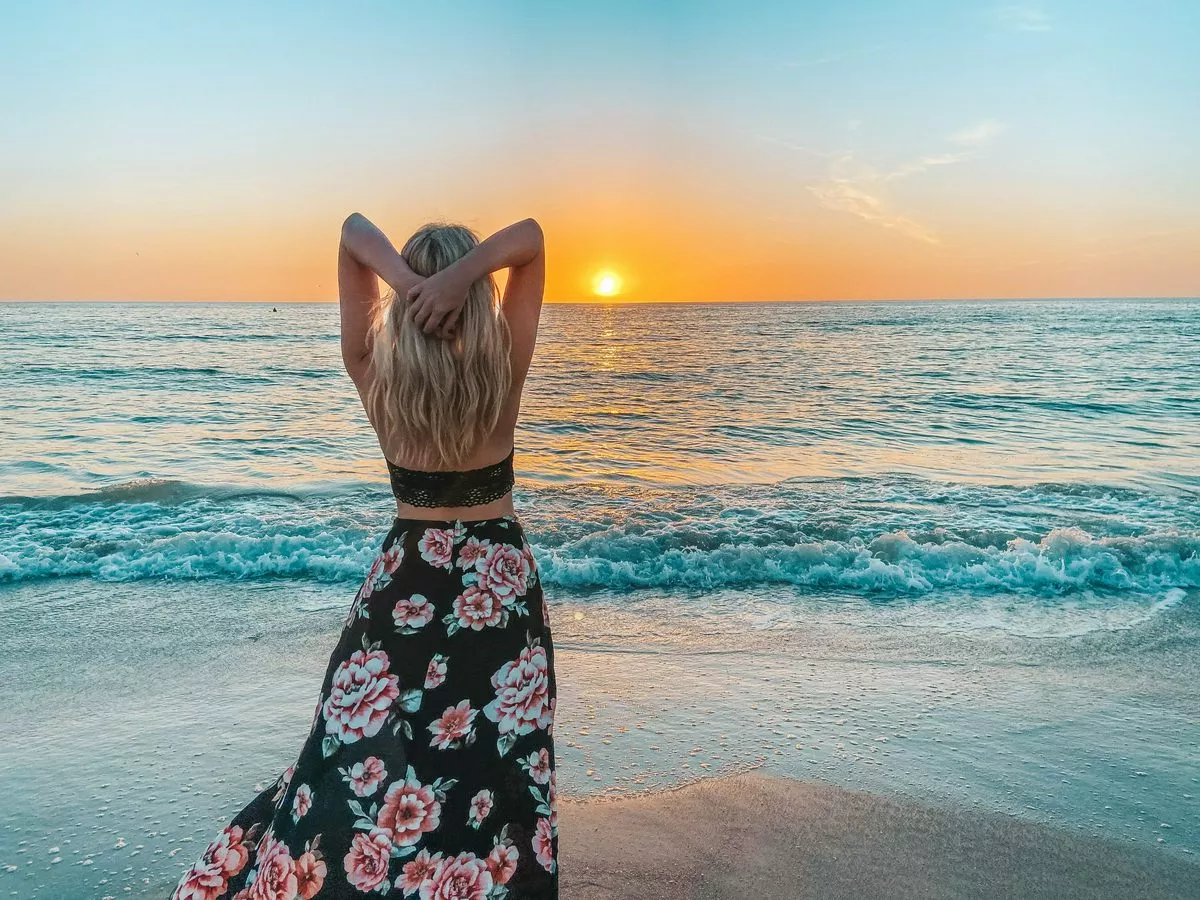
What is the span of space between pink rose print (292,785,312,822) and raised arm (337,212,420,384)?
1055 mm

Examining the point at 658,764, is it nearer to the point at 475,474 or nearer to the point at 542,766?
the point at 542,766

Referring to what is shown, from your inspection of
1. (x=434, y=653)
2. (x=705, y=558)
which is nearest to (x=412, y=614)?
(x=434, y=653)

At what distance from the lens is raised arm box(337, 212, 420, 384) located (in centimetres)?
215

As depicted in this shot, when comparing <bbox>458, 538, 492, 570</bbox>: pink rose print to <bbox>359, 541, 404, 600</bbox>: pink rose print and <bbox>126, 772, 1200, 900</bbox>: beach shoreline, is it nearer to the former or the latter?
<bbox>359, 541, 404, 600</bbox>: pink rose print

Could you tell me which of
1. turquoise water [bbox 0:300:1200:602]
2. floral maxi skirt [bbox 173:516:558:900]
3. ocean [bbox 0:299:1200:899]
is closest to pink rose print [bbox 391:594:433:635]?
floral maxi skirt [bbox 173:516:558:900]

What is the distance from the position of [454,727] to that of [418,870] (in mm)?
345

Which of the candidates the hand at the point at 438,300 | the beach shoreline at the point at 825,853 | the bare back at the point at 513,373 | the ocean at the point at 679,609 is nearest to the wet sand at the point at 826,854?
the beach shoreline at the point at 825,853

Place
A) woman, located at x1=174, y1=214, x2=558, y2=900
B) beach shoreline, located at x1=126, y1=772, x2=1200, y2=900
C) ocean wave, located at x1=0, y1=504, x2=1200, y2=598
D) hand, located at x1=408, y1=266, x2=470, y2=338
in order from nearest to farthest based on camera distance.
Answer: hand, located at x1=408, y1=266, x2=470, y2=338 → woman, located at x1=174, y1=214, x2=558, y2=900 → beach shoreline, located at x1=126, y1=772, x2=1200, y2=900 → ocean wave, located at x1=0, y1=504, x2=1200, y2=598

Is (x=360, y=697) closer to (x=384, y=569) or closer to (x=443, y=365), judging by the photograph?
(x=384, y=569)

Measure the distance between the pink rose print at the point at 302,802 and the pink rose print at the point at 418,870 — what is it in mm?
292

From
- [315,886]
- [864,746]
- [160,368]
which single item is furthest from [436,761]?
[160,368]

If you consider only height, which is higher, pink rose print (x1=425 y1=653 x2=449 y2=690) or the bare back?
the bare back

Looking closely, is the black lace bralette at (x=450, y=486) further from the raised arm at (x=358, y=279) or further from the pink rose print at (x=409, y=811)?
the pink rose print at (x=409, y=811)

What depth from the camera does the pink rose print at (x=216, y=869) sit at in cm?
231
